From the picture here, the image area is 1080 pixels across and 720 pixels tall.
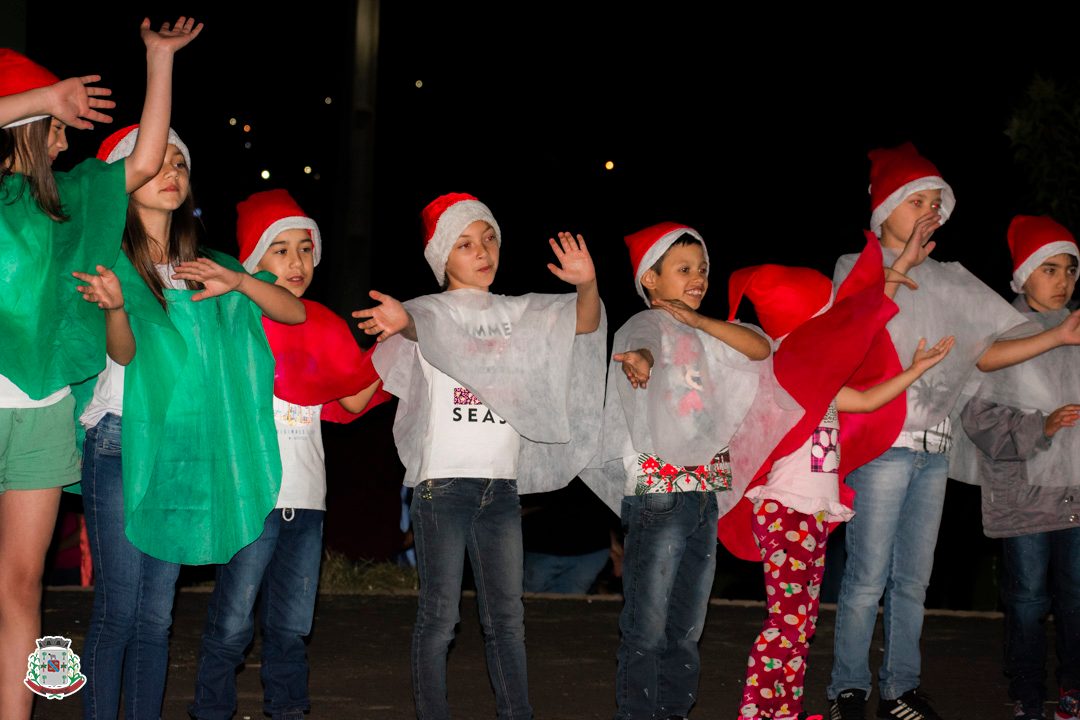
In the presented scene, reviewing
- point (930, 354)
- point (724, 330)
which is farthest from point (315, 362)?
point (930, 354)

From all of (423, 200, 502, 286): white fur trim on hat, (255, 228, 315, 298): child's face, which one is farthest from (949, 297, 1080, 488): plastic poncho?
(255, 228, 315, 298): child's face

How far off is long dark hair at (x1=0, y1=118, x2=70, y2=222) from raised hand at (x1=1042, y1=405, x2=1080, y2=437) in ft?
12.4

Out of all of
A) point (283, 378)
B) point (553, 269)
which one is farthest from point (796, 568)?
point (283, 378)

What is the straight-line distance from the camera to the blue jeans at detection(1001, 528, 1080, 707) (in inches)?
207


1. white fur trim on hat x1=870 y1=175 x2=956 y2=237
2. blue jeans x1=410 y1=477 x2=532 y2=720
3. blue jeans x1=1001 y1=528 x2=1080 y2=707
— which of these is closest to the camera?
blue jeans x1=410 y1=477 x2=532 y2=720

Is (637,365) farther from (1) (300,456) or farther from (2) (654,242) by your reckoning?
(1) (300,456)

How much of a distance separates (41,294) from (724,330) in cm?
229

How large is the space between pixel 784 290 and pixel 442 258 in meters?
1.34

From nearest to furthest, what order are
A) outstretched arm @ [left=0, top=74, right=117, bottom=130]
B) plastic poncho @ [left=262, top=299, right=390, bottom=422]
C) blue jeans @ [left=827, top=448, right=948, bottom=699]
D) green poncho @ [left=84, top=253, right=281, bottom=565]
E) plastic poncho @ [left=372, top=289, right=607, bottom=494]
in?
outstretched arm @ [left=0, top=74, right=117, bottom=130] → green poncho @ [left=84, top=253, right=281, bottom=565] → plastic poncho @ [left=372, top=289, right=607, bottom=494] → plastic poncho @ [left=262, top=299, right=390, bottom=422] → blue jeans @ [left=827, top=448, right=948, bottom=699]

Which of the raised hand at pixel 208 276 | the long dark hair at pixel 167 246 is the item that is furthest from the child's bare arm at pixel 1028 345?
the long dark hair at pixel 167 246

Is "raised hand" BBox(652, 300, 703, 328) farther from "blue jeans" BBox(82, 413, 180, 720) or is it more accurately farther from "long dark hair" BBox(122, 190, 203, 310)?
"blue jeans" BBox(82, 413, 180, 720)

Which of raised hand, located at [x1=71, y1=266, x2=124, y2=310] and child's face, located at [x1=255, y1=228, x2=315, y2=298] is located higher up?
child's face, located at [x1=255, y1=228, x2=315, y2=298]

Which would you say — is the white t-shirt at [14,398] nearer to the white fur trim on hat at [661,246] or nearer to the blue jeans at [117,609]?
the blue jeans at [117,609]

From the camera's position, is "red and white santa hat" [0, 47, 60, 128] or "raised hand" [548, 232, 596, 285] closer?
"red and white santa hat" [0, 47, 60, 128]
